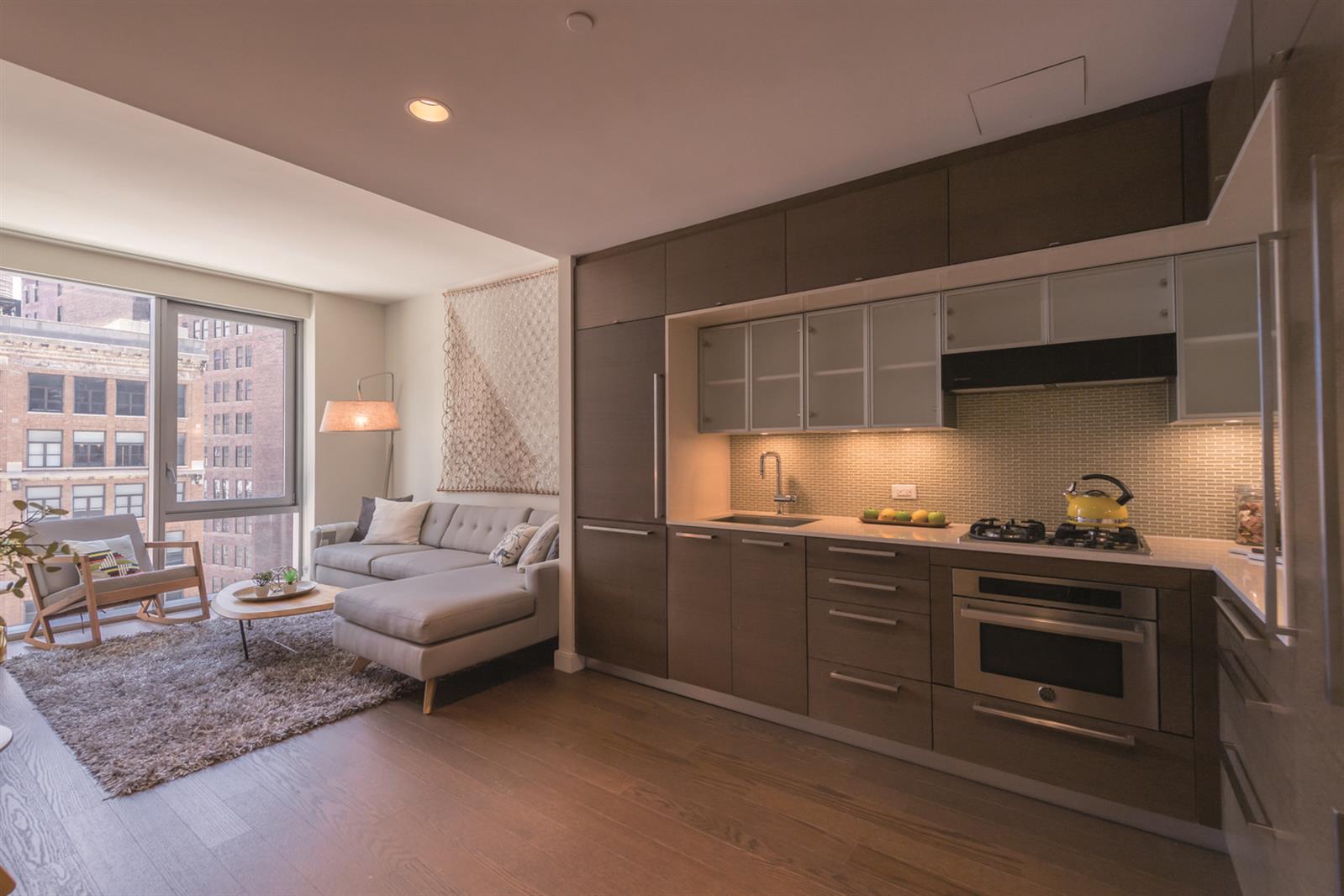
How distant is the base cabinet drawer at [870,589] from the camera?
97.6 inches

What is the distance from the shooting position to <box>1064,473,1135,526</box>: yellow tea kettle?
2.29 metres

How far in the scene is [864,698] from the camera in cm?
261

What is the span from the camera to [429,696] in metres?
3.01

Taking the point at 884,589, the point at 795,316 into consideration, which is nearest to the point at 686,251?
the point at 795,316

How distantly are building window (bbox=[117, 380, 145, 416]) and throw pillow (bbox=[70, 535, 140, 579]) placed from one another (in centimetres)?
117

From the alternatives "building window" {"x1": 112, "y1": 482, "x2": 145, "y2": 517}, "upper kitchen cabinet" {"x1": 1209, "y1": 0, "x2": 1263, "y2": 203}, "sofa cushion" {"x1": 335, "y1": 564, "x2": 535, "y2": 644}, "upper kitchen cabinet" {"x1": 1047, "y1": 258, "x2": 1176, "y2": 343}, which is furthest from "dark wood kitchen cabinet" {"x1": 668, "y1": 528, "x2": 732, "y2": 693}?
"building window" {"x1": 112, "y1": 482, "x2": 145, "y2": 517}

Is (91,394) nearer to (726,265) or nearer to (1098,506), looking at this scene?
(726,265)

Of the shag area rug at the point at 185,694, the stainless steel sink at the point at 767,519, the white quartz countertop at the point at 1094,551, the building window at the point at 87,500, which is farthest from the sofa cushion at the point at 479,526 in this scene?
the building window at the point at 87,500

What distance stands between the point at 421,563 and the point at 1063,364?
429 centimetres

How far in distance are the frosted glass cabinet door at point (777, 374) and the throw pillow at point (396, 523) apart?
3.69m

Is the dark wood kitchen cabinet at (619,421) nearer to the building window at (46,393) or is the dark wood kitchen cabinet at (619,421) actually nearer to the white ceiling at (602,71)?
the white ceiling at (602,71)

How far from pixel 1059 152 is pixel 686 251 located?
1.69 m

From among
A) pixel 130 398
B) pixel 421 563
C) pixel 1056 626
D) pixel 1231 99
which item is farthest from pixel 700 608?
pixel 130 398

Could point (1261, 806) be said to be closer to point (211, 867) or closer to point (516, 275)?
point (211, 867)
